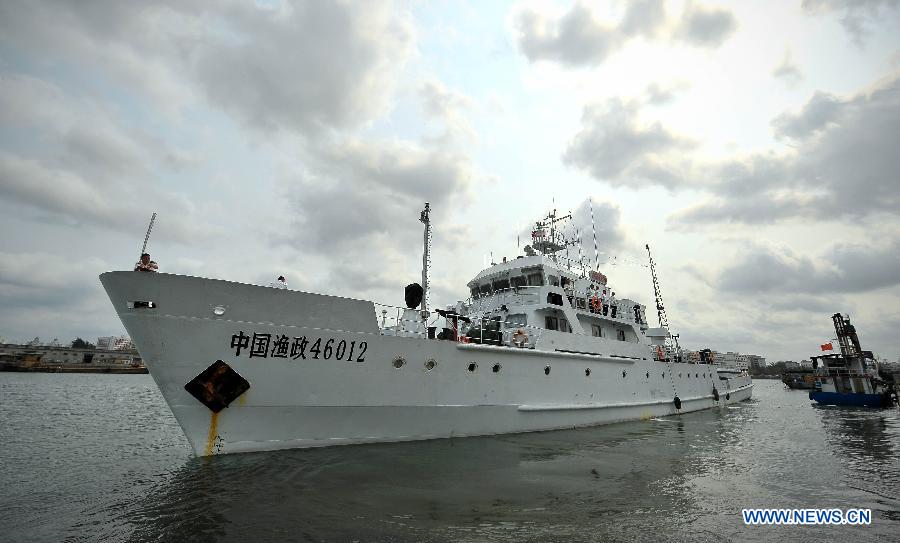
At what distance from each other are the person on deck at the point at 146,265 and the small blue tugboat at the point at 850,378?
44.1m

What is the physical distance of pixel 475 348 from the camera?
11.9m

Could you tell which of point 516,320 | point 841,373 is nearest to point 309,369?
point 516,320

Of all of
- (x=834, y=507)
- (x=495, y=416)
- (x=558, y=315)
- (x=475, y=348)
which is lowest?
(x=834, y=507)

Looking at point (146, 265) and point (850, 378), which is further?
point (850, 378)

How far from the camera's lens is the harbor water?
18.0 ft

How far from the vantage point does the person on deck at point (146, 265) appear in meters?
8.25

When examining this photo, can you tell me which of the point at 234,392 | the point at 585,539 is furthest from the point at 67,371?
the point at 585,539

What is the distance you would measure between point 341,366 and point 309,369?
0.74m

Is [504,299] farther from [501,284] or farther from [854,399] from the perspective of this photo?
[854,399]

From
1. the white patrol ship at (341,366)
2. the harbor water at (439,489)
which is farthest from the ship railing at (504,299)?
the harbor water at (439,489)

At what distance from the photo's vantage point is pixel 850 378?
3172 centimetres

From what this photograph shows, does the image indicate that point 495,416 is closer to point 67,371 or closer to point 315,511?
point 315,511

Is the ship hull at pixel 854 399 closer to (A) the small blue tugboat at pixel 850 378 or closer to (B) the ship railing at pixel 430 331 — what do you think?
(A) the small blue tugboat at pixel 850 378

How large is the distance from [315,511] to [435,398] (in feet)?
17.5
